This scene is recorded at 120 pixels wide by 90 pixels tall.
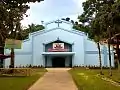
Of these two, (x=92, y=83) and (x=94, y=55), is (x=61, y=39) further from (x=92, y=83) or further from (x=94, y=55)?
(x=92, y=83)

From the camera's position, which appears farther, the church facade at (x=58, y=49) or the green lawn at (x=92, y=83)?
the church facade at (x=58, y=49)

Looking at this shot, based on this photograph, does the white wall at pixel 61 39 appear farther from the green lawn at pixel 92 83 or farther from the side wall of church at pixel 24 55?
the green lawn at pixel 92 83

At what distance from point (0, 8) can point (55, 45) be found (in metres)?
48.1

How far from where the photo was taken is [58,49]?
6297cm

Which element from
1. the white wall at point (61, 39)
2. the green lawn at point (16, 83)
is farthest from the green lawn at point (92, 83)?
the white wall at point (61, 39)

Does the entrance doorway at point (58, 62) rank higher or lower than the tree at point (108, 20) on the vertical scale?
lower

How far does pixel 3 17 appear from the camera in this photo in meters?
15.5

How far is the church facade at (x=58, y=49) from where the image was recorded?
6234 cm

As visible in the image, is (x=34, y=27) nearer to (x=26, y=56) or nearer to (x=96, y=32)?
(x=26, y=56)

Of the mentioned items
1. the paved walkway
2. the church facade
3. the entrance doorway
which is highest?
the church facade

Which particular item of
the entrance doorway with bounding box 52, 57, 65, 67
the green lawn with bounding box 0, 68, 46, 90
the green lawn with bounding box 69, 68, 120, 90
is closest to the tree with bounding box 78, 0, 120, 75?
the green lawn with bounding box 69, 68, 120, 90

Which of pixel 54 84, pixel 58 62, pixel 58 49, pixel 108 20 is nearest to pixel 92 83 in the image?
pixel 54 84

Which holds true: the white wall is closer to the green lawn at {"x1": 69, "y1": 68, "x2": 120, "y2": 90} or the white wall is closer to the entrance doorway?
the entrance doorway

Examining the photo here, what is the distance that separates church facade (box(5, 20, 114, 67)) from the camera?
205ft
